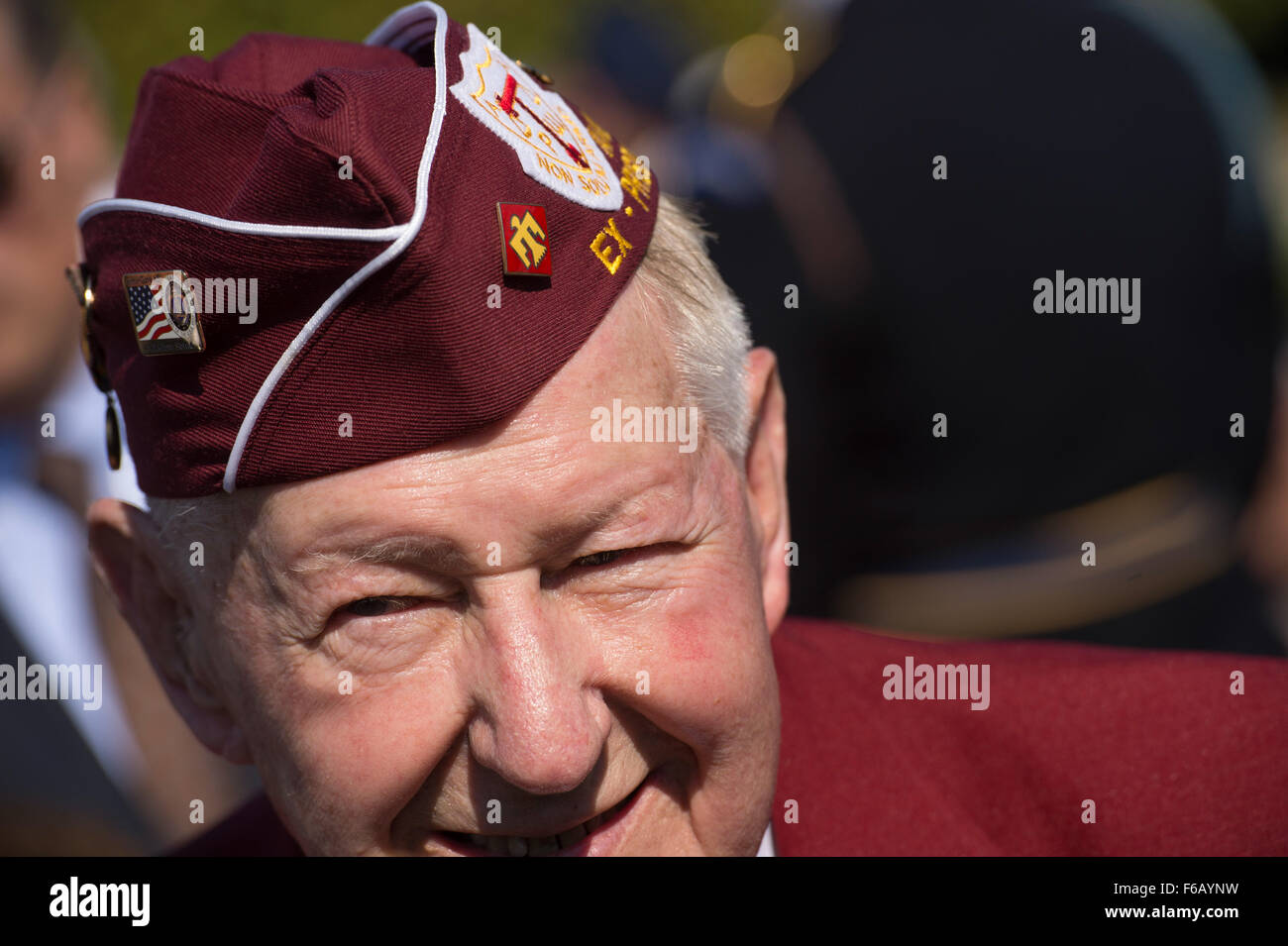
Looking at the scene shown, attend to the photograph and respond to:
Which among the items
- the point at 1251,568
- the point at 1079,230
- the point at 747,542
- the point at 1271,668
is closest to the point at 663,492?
the point at 747,542

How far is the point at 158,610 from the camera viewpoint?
2.17m

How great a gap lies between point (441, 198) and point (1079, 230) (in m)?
3.00

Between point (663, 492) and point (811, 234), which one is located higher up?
point (811, 234)

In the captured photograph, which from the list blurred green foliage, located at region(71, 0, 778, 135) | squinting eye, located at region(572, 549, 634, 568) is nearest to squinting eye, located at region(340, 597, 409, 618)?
squinting eye, located at region(572, 549, 634, 568)

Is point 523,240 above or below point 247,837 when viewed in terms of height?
above

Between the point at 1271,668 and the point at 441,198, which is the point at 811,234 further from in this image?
the point at 441,198

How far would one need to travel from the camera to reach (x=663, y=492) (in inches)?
73.9

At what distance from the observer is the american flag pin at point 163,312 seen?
1.82m

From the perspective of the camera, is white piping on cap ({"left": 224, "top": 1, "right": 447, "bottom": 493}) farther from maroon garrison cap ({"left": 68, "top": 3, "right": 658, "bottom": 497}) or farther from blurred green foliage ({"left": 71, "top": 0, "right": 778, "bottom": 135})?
blurred green foliage ({"left": 71, "top": 0, "right": 778, "bottom": 135})

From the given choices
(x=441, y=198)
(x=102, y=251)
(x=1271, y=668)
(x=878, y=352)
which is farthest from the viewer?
(x=878, y=352)

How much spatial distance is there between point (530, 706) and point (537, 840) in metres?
0.33

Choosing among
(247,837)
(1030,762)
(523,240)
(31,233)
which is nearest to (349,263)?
(523,240)

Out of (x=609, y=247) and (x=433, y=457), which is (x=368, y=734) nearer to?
(x=433, y=457)
